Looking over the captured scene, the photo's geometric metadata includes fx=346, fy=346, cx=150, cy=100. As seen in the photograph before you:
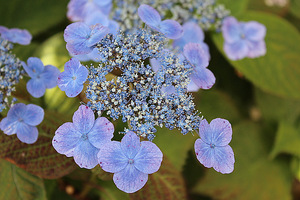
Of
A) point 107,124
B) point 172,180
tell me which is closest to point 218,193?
point 172,180

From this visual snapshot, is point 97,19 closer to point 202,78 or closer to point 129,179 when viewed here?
point 202,78

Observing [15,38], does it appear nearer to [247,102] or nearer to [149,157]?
[149,157]

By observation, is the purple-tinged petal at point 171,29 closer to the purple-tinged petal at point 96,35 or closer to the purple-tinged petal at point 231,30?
the purple-tinged petal at point 96,35

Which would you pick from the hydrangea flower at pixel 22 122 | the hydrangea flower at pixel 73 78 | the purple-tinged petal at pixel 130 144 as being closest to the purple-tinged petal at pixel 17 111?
the hydrangea flower at pixel 22 122

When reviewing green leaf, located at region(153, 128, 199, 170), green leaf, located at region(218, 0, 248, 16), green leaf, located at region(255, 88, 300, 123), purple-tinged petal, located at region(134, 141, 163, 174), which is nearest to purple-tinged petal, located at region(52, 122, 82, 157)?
purple-tinged petal, located at region(134, 141, 163, 174)

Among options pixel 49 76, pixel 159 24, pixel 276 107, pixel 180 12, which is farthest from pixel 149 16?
pixel 276 107

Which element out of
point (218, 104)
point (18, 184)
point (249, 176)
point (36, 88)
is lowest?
point (249, 176)

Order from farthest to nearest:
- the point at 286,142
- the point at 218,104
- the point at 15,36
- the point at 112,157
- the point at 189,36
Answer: the point at 218,104
the point at 286,142
the point at 189,36
the point at 15,36
the point at 112,157
